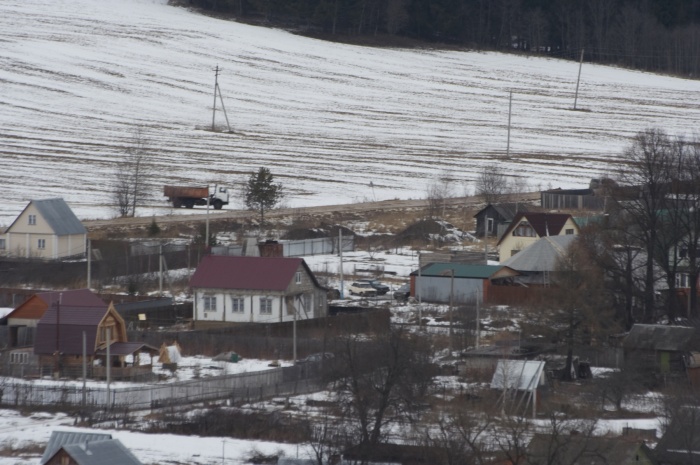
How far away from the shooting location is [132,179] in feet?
205

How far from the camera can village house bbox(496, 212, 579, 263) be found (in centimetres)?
4672

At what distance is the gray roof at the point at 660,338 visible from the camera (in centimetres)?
3153

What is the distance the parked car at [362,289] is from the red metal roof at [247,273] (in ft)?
11.7

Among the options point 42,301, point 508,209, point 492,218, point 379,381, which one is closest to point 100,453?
point 379,381

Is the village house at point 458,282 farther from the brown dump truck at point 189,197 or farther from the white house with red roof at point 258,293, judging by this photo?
the brown dump truck at point 189,197

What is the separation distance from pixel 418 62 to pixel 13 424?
89.2 meters

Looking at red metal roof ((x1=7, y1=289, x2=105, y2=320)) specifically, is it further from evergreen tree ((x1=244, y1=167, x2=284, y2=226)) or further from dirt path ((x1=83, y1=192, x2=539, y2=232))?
evergreen tree ((x1=244, y1=167, x2=284, y2=226))

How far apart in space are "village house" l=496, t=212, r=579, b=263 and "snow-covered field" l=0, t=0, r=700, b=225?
17.3 m

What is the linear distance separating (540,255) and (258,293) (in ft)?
30.7

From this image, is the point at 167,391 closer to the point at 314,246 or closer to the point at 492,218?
the point at 314,246

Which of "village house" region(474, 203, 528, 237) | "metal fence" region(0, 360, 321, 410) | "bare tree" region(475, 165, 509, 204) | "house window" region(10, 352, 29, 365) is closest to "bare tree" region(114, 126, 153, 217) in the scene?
"village house" region(474, 203, 528, 237)

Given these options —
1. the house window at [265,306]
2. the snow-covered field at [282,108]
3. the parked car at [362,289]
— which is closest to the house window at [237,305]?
the house window at [265,306]

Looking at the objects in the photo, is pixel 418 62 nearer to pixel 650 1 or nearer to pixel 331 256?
pixel 650 1

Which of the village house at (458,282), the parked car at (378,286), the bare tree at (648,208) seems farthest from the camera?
the parked car at (378,286)
